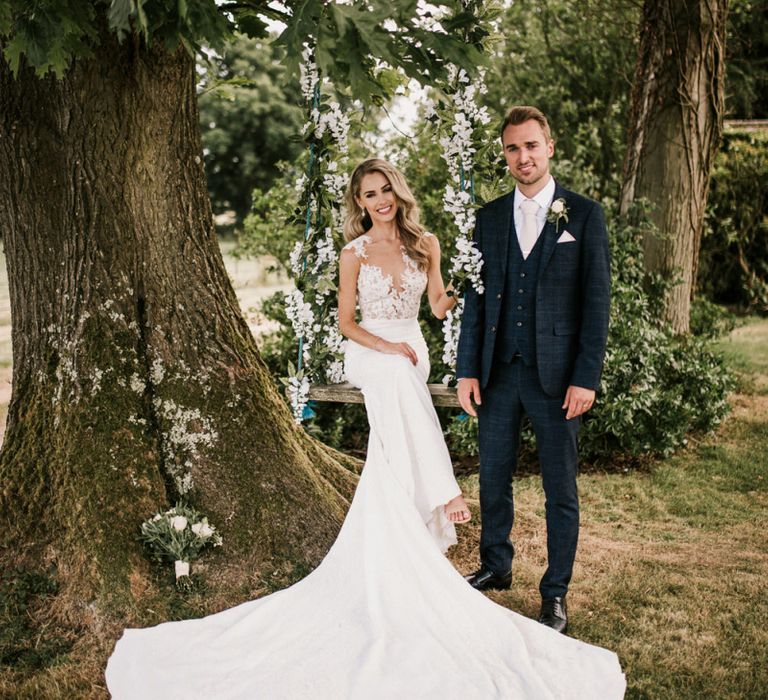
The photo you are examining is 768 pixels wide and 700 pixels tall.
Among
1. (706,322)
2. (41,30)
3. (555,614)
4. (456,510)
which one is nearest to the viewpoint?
(41,30)

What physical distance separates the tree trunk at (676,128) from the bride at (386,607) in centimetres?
383

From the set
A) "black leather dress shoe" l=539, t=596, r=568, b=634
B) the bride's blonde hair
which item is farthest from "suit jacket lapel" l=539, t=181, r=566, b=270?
"black leather dress shoe" l=539, t=596, r=568, b=634

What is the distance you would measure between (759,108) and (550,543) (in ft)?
50.1

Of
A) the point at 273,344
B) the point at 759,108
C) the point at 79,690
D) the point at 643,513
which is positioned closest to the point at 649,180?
the point at 643,513

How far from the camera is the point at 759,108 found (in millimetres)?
15883

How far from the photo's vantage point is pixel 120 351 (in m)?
3.78

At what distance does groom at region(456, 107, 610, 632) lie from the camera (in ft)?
10.6

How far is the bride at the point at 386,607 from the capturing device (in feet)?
9.55

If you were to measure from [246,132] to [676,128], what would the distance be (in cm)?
1858

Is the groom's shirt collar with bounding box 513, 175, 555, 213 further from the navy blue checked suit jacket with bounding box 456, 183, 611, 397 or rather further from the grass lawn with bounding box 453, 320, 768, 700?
the grass lawn with bounding box 453, 320, 768, 700

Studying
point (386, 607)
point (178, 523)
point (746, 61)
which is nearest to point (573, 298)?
point (386, 607)

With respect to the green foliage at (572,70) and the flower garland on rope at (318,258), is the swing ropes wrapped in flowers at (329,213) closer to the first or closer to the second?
the flower garland on rope at (318,258)

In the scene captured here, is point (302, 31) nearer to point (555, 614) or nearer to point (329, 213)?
point (329, 213)

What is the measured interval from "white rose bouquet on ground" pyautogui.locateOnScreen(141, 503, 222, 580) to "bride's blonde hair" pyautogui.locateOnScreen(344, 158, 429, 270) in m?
1.58
